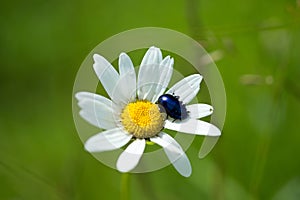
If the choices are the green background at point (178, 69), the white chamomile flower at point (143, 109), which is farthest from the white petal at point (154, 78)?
the green background at point (178, 69)

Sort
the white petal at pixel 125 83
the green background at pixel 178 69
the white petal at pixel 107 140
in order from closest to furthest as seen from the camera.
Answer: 1. the white petal at pixel 107 140
2. the white petal at pixel 125 83
3. the green background at pixel 178 69

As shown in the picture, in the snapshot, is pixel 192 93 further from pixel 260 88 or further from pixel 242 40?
pixel 242 40

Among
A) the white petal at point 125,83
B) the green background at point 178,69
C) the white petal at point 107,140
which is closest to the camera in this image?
the white petal at point 107,140

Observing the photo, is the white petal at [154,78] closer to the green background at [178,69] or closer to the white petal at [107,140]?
the white petal at [107,140]

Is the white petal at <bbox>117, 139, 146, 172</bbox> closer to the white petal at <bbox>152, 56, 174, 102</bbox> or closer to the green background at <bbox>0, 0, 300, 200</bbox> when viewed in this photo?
the white petal at <bbox>152, 56, 174, 102</bbox>

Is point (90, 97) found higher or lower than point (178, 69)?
higher

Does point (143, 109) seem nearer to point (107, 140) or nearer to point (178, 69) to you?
point (107, 140)

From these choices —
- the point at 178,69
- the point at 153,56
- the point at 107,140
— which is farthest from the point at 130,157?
the point at 178,69
